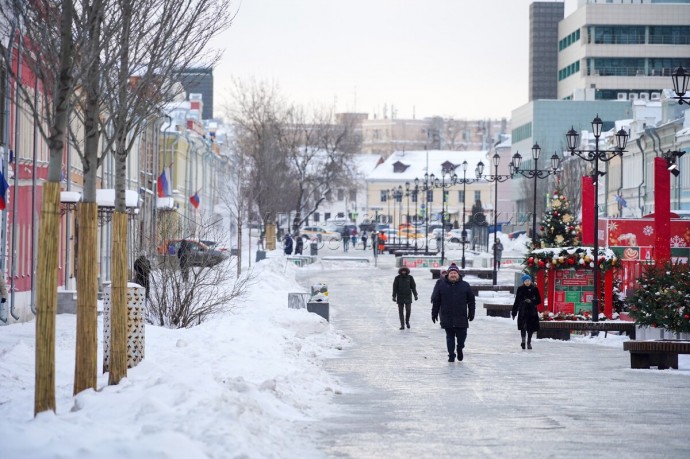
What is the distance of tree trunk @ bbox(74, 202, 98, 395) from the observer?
12242mm

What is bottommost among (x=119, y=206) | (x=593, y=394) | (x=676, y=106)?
(x=593, y=394)

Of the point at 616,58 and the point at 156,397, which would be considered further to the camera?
the point at 616,58

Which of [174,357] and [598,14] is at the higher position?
[598,14]

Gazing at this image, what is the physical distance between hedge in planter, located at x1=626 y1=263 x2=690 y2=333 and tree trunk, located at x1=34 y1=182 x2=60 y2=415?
39.6 ft

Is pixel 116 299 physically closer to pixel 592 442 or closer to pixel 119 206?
pixel 592 442

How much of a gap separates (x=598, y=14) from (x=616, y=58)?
164 inches

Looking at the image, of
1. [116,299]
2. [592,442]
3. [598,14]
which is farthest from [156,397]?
[598,14]

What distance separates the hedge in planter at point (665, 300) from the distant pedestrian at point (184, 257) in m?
7.70

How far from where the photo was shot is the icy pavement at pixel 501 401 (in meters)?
11.7

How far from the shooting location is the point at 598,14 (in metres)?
103

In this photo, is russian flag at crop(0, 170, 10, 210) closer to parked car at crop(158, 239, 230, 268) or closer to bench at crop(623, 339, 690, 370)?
parked car at crop(158, 239, 230, 268)

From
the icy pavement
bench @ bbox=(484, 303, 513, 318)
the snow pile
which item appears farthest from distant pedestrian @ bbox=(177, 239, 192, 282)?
bench @ bbox=(484, 303, 513, 318)

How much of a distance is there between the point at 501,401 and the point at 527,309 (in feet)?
28.1

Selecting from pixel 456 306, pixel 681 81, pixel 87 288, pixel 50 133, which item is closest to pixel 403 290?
pixel 456 306
